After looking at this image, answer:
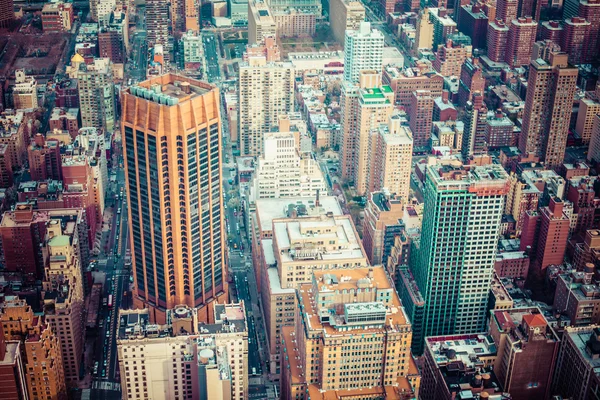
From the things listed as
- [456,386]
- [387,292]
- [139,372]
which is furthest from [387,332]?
[139,372]

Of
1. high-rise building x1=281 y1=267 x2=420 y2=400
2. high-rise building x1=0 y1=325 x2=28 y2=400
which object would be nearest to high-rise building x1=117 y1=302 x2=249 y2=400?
high-rise building x1=281 y1=267 x2=420 y2=400

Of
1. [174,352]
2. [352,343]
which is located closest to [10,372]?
[174,352]

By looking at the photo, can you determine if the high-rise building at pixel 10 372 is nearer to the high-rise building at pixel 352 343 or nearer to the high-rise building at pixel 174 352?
the high-rise building at pixel 174 352

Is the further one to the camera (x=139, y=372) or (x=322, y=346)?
(x=139, y=372)

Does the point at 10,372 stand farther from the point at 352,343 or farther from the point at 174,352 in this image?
the point at 352,343

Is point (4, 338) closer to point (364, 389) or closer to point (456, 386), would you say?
point (364, 389)

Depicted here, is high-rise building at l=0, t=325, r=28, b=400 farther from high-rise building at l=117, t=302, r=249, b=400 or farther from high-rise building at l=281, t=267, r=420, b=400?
high-rise building at l=281, t=267, r=420, b=400
